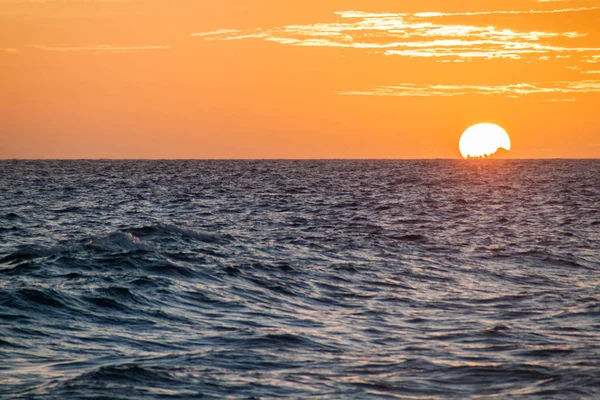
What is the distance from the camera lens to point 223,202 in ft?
168

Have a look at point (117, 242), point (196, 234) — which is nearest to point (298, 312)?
point (117, 242)

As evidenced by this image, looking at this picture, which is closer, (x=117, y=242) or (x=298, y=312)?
(x=298, y=312)

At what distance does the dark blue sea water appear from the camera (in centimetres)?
1051

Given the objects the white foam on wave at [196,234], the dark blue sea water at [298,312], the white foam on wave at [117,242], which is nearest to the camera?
the dark blue sea water at [298,312]

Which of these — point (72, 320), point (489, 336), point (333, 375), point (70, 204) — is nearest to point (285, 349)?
point (333, 375)

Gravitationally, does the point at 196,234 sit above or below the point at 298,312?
above

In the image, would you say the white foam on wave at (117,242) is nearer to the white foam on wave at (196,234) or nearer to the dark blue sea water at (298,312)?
the dark blue sea water at (298,312)

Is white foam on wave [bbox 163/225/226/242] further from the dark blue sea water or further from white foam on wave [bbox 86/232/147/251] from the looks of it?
white foam on wave [bbox 86/232/147/251]

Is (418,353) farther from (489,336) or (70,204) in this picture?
(70,204)

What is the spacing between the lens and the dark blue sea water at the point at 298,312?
10508 mm

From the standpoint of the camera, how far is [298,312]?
52.1ft

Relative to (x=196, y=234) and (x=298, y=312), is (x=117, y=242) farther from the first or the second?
(x=298, y=312)

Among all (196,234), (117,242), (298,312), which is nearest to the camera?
(298,312)

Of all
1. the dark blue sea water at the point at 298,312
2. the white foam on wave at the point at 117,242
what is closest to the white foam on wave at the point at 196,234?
the dark blue sea water at the point at 298,312
